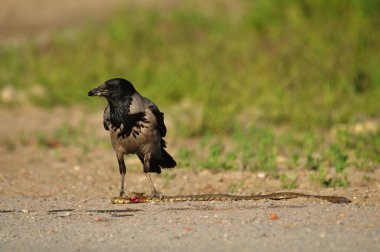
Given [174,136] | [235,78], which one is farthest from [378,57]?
[174,136]

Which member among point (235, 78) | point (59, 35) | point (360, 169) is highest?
point (59, 35)

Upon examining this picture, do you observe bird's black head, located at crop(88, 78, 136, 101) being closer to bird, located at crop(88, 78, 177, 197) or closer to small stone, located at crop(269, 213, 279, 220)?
bird, located at crop(88, 78, 177, 197)

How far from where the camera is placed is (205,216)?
19.9 feet

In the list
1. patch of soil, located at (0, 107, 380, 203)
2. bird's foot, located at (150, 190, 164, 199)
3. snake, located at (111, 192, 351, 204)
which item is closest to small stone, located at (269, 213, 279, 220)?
snake, located at (111, 192, 351, 204)

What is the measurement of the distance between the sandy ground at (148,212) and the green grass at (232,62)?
165 cm

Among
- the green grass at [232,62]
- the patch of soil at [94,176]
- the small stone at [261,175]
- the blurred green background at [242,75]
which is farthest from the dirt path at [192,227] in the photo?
the green grass at [232,62]

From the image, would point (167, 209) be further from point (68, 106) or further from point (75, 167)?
point (68, 106)

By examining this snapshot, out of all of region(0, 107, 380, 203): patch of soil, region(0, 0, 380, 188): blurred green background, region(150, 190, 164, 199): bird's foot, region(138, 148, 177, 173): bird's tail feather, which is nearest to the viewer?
region(150, 190, 164, 199): bird's foot

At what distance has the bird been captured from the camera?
7.32 meters

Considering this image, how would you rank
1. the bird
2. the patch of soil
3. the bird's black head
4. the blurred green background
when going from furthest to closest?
the blurred green background → the patch of soil → the bird's black head → the bird

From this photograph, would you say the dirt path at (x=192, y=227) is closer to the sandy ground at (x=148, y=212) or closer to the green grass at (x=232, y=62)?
the sandy ground at (x=148, y=212)

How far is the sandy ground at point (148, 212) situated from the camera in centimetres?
533

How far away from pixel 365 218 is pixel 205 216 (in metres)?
1.04

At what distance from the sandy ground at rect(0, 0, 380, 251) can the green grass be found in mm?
1647
